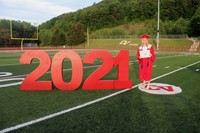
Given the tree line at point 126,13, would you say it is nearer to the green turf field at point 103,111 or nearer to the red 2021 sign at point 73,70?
the red 2021 sign at point 73,70

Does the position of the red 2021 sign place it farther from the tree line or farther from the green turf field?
the tree line

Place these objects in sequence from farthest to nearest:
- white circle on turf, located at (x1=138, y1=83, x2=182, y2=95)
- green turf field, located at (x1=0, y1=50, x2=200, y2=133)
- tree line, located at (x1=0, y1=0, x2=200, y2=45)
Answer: tree line, located at (x1=0, y1=0, x2=200, y2=45), white circle on turf, located at (x1=138, y1=83, x2=182, y2=95), green turf field, located at (x1=0, y1=50, x2=200, y2=133)

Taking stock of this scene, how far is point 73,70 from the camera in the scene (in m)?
6.37

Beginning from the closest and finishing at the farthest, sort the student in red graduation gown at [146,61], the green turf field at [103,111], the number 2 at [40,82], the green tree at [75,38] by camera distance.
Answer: the green turf field at [103,111] → the number 2 at [40,82] → the student in red graduation gown at [146,61] → the green tree at [75,38]

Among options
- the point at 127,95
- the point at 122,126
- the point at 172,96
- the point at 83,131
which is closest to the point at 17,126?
the point at 83,131

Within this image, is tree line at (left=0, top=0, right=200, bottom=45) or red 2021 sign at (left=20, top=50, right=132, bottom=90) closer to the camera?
red 2021 sign at (left=20, top=50, right=132, bottom=90)

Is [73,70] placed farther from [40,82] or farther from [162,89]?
[162,89]

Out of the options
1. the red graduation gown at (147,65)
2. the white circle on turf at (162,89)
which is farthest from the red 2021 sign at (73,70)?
the white circle on turf at (162,89)

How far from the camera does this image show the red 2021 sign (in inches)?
249

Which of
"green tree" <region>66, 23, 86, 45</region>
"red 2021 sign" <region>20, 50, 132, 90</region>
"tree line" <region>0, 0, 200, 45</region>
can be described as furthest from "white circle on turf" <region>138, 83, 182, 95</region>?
"tree line" <region>0, 0, 200, 45</region>

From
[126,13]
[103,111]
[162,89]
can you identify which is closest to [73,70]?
[103,111]

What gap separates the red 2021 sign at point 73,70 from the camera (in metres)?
6.31

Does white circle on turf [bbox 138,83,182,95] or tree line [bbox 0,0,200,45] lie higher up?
tree line [bbox 0,0,200,45]

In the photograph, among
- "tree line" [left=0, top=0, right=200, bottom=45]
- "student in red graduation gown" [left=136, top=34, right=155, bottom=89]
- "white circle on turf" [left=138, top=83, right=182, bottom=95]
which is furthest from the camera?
"tree line" [left=0, top=0, right=200, bottom=45]
